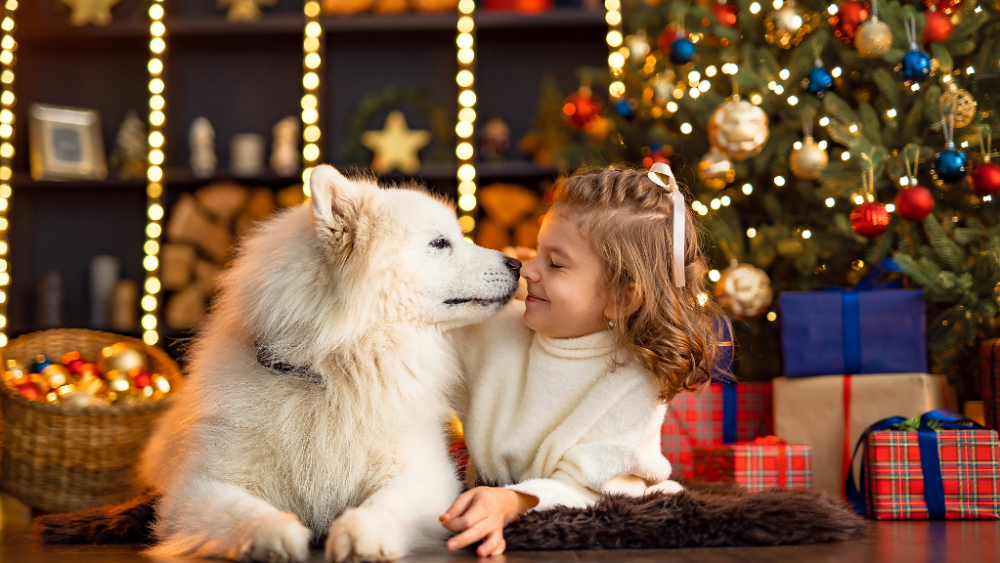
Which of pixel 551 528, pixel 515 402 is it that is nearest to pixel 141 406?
pixel 515 402

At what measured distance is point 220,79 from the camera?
4.80 metres

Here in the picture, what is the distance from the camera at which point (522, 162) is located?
4.49 metres

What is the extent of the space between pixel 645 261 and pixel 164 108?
3.57 meters

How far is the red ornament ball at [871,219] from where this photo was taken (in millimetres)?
2453

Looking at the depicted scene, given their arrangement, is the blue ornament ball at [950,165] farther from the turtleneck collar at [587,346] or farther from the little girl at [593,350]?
the turtleneck collar at [587,346]

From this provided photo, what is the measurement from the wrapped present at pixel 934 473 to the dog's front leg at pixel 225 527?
4.97 ft

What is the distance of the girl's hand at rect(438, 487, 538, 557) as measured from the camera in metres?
1.40

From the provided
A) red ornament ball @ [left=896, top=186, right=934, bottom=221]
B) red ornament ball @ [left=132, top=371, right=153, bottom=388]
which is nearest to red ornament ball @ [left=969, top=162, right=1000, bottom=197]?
red ornament ball @ [left=896, top=186, right=934, bottom=221]

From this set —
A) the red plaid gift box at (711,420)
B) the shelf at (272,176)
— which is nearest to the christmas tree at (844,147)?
the red plaid gift box at (711,420)

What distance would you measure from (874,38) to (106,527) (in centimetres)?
262

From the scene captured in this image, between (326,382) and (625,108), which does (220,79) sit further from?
(326,382)

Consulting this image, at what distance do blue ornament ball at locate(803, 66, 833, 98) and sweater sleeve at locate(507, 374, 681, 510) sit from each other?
1474 mm

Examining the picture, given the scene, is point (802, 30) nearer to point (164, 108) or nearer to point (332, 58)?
point (332, 58)

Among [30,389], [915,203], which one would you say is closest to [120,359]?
[30,389]
